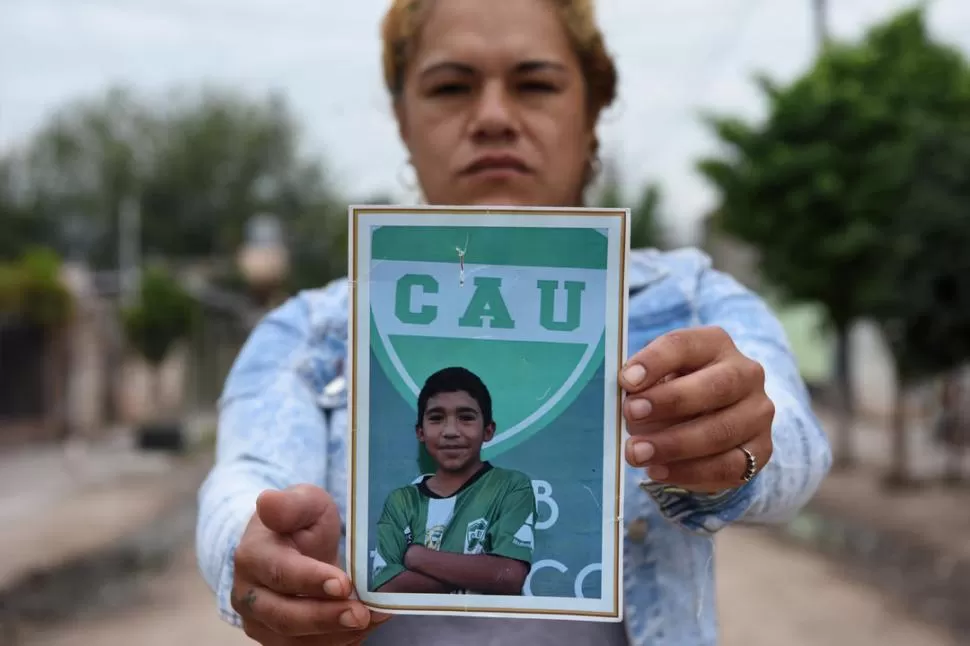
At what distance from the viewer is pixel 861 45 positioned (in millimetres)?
10938

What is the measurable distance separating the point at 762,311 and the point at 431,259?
0.51 meters

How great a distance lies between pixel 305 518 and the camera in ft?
3.06

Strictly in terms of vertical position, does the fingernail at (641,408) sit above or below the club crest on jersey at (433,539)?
above

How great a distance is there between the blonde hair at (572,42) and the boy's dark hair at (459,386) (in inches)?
22.7

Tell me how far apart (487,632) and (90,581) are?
279 inches

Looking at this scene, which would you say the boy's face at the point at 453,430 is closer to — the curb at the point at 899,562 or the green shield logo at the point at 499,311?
the green shield logo at the point at 499,311

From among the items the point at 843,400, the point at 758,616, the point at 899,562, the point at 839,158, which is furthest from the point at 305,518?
the point at 843,400

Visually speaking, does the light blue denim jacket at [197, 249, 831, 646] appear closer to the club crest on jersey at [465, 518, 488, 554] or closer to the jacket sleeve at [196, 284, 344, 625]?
the jacket sleeve at [196, 284, 344, 625]

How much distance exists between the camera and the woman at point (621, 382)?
3.04ft

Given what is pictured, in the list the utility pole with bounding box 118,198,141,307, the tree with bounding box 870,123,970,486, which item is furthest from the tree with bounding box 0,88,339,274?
the tree with bounding box 870,123,970,486

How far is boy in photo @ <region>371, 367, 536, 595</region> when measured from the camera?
96 cm

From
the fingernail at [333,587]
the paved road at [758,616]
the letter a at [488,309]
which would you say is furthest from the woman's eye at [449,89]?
the paved road at [758,616]

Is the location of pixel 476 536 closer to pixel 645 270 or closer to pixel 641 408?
pixel 641 408

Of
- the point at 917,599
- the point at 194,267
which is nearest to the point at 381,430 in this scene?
the point at 917,599
